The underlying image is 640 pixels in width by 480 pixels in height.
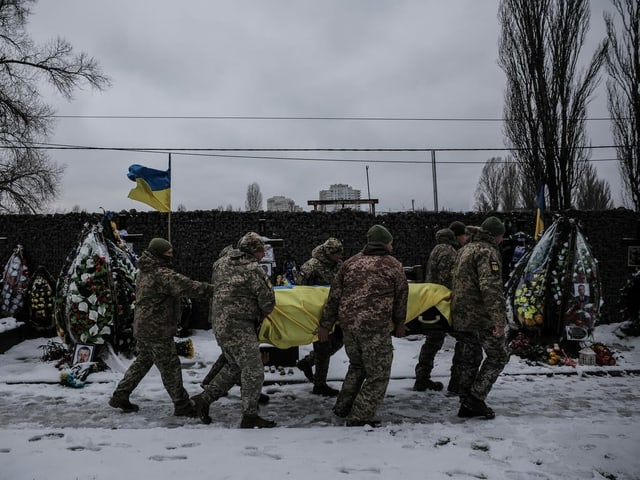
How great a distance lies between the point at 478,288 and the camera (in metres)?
5.11

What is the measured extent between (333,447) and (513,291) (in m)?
5.26

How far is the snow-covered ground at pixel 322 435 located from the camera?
351cm

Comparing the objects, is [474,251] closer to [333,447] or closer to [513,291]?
[333,447]

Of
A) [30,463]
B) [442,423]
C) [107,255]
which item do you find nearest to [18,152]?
[107,255]

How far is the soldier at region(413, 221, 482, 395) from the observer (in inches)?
235

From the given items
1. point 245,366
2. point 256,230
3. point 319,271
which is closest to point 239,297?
point 245,366

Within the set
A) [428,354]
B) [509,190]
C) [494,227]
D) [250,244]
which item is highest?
[509,190]

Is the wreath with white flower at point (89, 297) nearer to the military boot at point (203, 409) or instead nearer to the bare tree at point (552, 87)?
the military boot at point (203, 409)

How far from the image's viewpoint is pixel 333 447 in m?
3.93

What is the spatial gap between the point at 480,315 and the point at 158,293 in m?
3.31

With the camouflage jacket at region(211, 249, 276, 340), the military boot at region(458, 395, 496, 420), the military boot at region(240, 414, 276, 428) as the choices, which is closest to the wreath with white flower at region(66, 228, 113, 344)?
the camouflage jacket at region(211, 249, 276, 340)

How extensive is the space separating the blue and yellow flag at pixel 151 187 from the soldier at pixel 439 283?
14.6 ft

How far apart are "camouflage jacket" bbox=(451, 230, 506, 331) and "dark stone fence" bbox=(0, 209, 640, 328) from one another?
15.4 ft

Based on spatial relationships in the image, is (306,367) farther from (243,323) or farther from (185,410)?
(243,323)
